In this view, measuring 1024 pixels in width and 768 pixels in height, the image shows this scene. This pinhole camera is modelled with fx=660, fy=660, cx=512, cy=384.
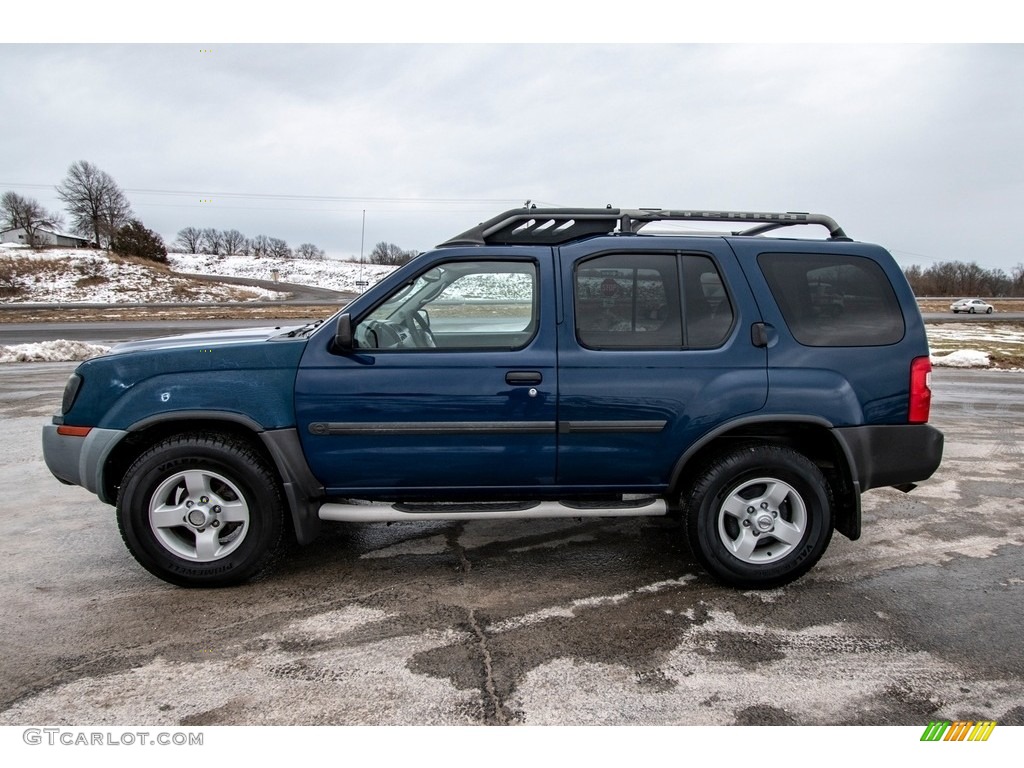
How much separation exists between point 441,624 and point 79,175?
79694 mm

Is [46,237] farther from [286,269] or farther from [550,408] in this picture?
[550,408]

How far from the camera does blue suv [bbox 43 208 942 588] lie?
3.54 m

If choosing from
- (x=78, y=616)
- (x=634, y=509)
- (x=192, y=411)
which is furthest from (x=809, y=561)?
(x=78, y=616)

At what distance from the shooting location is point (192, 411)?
3.49 m

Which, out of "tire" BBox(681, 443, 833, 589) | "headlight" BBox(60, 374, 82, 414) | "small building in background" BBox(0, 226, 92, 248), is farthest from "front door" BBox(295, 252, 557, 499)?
"small building in background" BBox(0, 226, 92, 248)

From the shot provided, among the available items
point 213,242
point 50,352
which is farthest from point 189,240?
point 50,352

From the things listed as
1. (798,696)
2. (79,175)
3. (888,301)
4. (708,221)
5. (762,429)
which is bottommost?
(798,696)

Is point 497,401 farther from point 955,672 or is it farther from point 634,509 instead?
point 955,672

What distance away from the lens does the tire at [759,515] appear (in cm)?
359

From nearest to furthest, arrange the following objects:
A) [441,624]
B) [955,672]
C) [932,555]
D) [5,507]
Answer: [955,672]
[441,624]
[932,555]
[5,507]

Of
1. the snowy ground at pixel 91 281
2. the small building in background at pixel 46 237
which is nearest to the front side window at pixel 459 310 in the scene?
the snowy ground at pixel 91 281

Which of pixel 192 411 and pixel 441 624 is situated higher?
pixel 192 411
